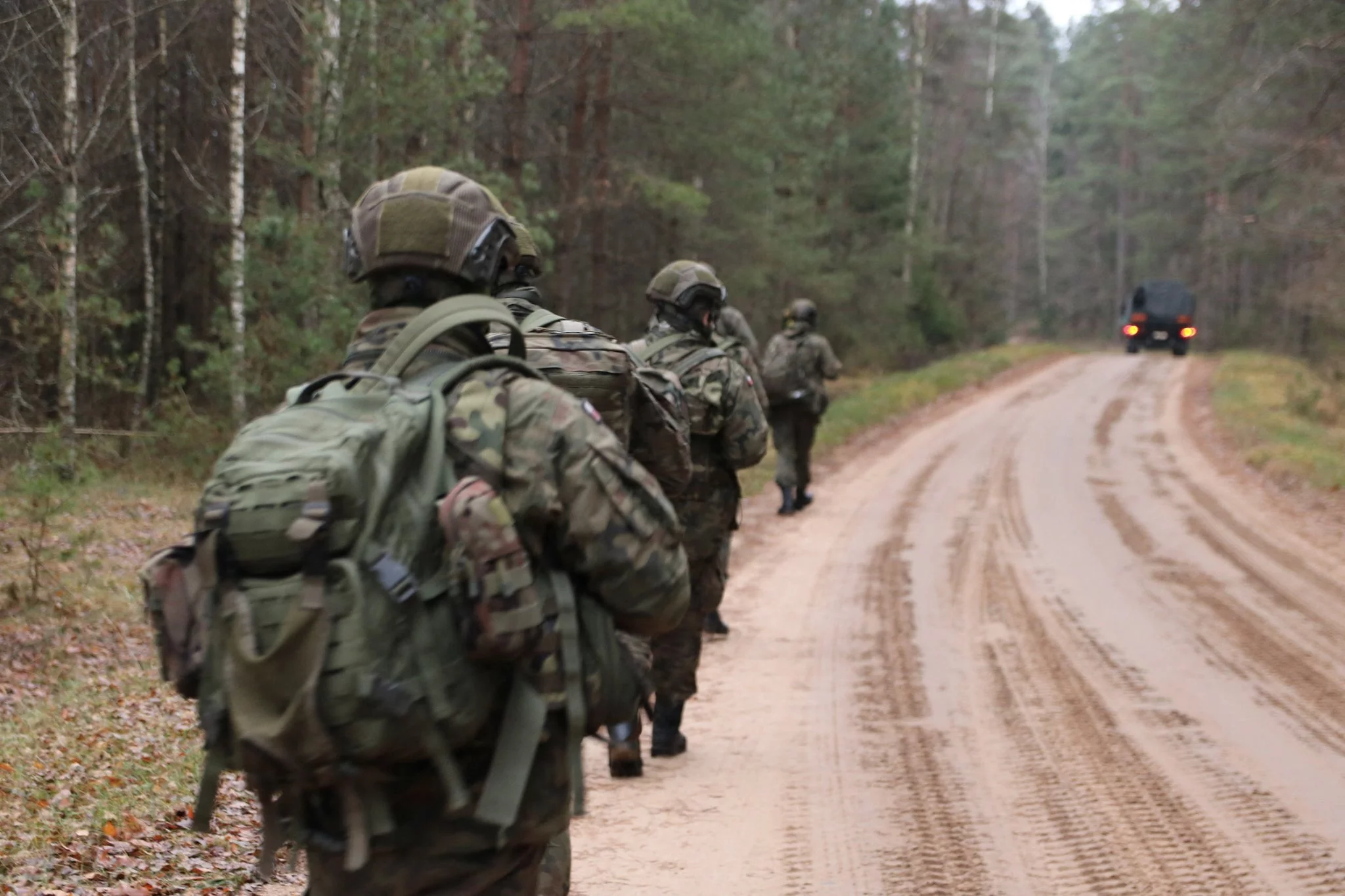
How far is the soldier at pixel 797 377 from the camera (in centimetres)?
1430

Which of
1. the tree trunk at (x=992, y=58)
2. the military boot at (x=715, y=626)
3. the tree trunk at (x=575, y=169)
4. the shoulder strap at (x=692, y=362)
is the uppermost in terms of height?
the tree trunk at (x=992, y=58)

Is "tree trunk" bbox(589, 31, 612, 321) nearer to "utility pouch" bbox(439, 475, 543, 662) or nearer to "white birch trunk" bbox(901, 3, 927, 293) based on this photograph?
"white birch trunk" bbox(901, 3, 927, 293)

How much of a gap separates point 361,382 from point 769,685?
5.93 m

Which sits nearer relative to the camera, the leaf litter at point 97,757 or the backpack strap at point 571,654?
the backpack strap at point 571,654

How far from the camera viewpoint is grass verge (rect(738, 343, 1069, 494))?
20812 mm

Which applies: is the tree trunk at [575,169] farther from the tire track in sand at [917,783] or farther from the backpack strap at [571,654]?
the backpack strap at [571,654]

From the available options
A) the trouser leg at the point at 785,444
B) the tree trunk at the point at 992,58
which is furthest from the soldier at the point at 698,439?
the tree trunk at the point at 992,58

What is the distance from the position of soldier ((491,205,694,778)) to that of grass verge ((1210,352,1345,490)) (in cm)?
1296

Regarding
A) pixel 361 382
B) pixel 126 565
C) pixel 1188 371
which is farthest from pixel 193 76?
pixel 1188 371

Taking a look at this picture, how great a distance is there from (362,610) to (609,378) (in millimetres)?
2174

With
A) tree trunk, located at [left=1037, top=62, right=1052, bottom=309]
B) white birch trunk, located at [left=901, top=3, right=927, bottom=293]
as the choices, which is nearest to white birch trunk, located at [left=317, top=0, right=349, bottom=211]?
white birch trunk, located at [left=901, top=3, right=927, bottom=293]

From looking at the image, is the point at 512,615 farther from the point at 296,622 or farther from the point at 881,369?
the point at 881,369

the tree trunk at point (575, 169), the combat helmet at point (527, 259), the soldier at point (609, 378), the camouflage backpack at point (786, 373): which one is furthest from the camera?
the tree trunk at point (575, 169)

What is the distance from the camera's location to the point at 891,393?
2841 centimetres
